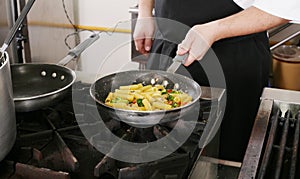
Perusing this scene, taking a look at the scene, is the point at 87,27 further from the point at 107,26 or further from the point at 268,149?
the point at 268,149

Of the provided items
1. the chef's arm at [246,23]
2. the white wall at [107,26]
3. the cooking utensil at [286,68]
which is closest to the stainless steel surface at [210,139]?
the chef's arm at [246,23]

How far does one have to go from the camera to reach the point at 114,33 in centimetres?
292

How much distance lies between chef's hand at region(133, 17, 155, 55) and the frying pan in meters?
0.40

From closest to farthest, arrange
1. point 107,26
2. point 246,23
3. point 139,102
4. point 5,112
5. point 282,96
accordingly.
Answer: point 5,112 → point 139,102 → point 282,96 → point 246,23 → point 107,26

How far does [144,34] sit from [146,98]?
1.81ft

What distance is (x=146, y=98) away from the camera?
3.17 feet

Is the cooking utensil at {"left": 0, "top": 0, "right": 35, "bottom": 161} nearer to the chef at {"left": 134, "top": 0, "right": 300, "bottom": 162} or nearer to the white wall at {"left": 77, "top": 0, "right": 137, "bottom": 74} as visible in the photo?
the chef at {"left": 134, "top": 0, "right": 300, "bottom": 162}

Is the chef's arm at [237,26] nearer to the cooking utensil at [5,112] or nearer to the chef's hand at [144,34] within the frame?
the chef's hand at [144,34]

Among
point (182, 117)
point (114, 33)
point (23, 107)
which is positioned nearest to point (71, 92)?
point (23, 107)

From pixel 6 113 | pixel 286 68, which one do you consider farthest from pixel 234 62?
pixel 286 68

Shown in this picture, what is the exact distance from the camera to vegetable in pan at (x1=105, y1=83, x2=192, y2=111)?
0.93 metres

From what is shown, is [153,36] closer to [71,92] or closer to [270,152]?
[71,92]

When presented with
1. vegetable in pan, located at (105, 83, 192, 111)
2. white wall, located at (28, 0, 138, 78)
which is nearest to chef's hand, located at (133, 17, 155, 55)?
vegetable in pan, located at (105, 83, 192, 111)

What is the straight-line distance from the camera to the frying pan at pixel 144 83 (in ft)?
2.78
